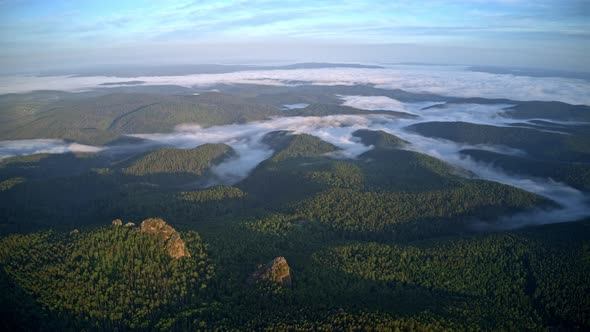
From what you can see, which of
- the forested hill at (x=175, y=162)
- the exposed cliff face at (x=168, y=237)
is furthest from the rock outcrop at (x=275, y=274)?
→ the forested hill at (x=175, y=162)

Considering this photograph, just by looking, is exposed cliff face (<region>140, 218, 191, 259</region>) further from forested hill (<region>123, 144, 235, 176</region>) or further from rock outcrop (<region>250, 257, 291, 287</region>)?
forested hill (<region>123, 144, 235, 176</region>)

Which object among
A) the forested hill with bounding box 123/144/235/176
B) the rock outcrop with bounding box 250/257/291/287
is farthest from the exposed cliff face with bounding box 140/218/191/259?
the forested hill with bounding box 123/144/235/176

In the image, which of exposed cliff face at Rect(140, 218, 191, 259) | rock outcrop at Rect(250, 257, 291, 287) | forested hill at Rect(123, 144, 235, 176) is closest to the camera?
rock outcrop at Rect(250, 257, 291, 287)

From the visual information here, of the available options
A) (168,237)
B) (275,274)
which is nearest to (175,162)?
(168,237)

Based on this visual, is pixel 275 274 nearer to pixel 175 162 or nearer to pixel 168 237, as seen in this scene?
pixel 168 237

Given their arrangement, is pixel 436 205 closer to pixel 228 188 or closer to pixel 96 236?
pixel 228 188

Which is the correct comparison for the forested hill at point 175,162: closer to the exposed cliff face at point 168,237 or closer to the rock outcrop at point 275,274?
the exposed cliff face at point 168,237
